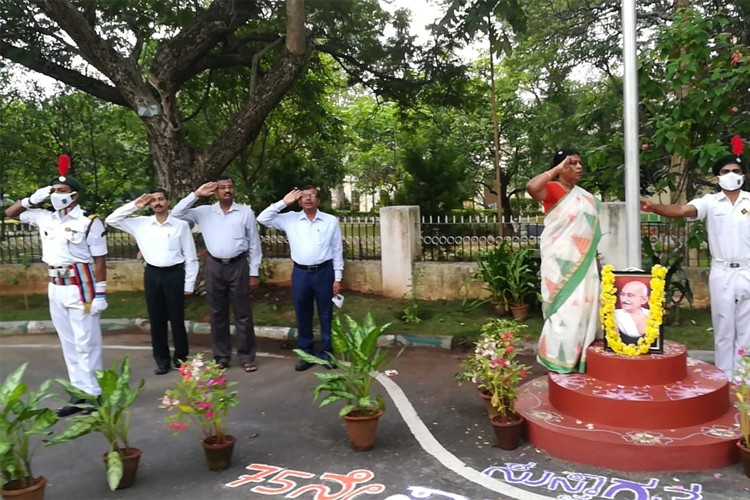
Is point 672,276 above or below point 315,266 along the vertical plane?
below

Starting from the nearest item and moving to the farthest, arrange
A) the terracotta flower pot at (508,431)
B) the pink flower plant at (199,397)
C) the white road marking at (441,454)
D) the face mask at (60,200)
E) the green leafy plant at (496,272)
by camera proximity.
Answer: the white road marking at (441,454) < the pink flower plant at (199,397) < the terracotta flower pot at (508,431) < the face mask at (60,200) < the green leafy plant at (496,272)

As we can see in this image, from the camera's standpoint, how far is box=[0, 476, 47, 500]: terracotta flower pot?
3613 mm

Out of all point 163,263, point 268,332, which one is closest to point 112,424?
point 163,263

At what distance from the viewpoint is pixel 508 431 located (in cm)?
451

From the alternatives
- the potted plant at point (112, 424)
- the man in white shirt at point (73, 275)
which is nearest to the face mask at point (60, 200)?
the man in white shirt at point (73, 275)

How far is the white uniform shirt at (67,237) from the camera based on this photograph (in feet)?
18.1

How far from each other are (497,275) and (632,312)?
3.95 m

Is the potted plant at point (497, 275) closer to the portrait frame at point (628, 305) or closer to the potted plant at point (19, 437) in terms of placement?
the portrait frame at point (628, 305)

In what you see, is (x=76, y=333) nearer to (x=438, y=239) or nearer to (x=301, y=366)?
(x=301, y=366)

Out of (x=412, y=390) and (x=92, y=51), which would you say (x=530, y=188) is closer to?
(x=412, y=390)

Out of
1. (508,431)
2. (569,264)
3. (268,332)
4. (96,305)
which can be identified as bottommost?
(508,431)

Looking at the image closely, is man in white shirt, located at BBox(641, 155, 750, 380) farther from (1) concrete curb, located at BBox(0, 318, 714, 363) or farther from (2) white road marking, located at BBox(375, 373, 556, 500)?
(2) white road marking, located at BBox(375, 373, 556, 500)

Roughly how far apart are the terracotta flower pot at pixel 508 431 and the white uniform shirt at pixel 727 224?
2.49 meters

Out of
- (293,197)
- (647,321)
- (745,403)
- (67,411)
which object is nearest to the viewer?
(745,403)
